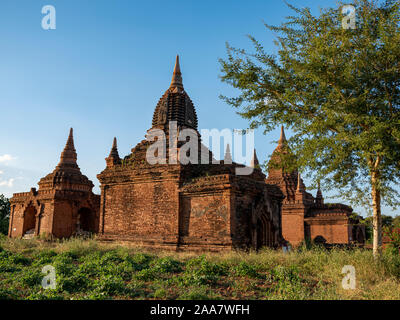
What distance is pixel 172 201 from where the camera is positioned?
16.7 metres

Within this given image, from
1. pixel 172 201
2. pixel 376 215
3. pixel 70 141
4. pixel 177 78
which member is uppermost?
pixel 177 78

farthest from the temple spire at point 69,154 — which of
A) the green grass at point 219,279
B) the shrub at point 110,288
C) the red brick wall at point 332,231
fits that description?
the shrub at point 110,288

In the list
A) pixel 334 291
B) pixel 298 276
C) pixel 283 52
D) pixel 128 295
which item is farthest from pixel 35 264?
pixel 283 52

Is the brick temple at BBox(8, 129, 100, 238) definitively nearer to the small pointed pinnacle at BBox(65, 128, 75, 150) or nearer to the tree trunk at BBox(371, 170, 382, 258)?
the small pointed pinnacle at BBox(65, 128, 75, 150)

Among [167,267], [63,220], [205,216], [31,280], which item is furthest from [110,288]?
[63,220]

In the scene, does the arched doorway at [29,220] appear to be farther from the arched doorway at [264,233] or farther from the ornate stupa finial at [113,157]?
the arched doorway at [264,233]

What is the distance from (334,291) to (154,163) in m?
11.8

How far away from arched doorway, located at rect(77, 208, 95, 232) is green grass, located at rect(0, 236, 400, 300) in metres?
14.8

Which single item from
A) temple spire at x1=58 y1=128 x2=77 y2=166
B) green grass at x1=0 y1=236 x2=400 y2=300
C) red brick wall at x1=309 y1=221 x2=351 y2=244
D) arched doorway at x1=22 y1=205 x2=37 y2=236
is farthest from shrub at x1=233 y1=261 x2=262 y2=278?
arched doorway at x1=22 y1=205 x2=37 y2=236

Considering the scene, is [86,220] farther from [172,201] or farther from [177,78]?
[172,201]

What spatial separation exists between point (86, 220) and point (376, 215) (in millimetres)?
22861

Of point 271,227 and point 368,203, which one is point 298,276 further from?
point 271,227

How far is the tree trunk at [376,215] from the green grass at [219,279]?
0.36 m

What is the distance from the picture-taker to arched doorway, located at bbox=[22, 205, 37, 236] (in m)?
26.8
